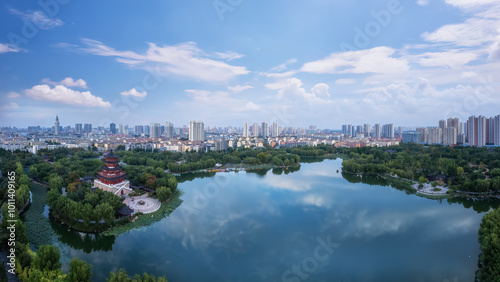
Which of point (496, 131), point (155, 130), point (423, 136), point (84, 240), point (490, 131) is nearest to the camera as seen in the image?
point (84, 240)

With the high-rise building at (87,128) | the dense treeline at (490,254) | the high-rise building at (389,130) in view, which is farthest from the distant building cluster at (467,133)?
the high-rise building at (87,128)

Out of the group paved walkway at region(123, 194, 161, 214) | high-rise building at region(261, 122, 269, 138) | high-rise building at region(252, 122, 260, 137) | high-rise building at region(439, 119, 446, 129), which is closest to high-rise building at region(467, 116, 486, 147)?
high-rise building at region(439, 119, 446, 129)

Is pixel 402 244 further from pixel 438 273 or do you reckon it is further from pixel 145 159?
pixel 145 159

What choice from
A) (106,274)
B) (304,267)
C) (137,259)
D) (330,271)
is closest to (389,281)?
(330,271)

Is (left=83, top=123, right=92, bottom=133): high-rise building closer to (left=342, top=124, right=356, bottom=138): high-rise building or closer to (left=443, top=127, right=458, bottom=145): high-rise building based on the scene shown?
(left=342, top=124, right=356, bottom=138): high-rise building

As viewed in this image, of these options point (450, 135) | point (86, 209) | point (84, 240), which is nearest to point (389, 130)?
point (450, 135)

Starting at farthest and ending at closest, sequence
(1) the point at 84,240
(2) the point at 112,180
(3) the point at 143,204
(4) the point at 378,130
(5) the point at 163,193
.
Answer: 1. (4) the point at 378,130
2. (2) the point at 112,180
3. (5) the point at 163,193
4. (3) the point at 143,204
5. (1) the point at 84,240

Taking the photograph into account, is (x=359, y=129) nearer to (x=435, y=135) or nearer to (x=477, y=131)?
(x=435, y=135)
